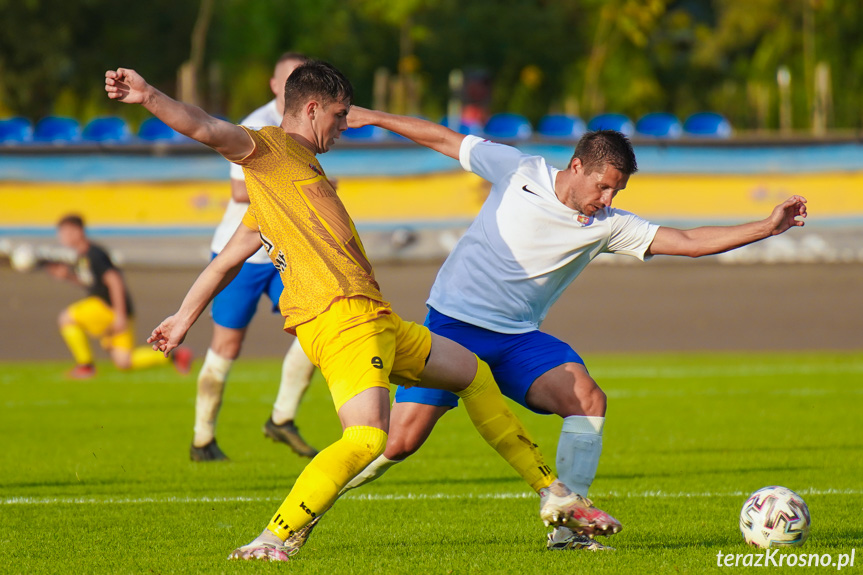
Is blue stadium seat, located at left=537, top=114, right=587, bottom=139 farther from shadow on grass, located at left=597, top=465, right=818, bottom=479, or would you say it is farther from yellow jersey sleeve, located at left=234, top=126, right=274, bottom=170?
yellow jersey sleeve, located at left=234, top=126, right=274, bottom=170

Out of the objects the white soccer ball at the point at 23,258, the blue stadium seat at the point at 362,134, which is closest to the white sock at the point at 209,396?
the white soccer ball at the point at 23,258

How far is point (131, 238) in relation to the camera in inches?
611

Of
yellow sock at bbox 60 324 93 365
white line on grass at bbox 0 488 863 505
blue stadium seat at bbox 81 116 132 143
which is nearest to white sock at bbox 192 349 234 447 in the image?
white line on grass at bbox 0 488 863 505

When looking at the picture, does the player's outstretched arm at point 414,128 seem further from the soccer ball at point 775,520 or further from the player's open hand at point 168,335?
the soccer ball at point 775,520

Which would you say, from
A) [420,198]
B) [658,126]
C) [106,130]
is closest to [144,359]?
[420,198]

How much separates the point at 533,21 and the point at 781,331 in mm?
24215

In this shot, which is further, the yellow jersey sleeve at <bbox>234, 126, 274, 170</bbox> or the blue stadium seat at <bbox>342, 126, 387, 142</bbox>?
the blue stadium seat at <bbox>342, 126, 387, 142</bbox>

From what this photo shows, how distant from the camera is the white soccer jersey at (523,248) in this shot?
5.09 m

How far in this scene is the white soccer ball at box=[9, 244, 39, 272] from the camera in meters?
14.3

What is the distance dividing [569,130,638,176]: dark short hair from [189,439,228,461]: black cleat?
11.5ft

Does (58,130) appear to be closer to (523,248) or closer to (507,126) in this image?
(507,126)

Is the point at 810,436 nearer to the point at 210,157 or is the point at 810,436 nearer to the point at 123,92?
the point at 123,92

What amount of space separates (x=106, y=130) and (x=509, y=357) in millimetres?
13727

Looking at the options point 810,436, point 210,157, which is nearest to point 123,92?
point 810,436
